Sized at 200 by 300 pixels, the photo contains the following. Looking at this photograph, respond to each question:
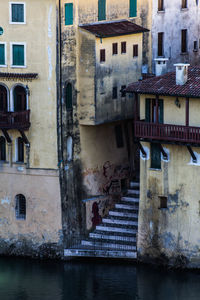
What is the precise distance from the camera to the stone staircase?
6538 cm

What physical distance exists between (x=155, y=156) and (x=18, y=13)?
11.1 meters

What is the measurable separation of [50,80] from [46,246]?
9.54 m

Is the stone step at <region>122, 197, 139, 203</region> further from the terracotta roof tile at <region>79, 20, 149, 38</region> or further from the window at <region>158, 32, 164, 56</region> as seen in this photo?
the terracotta roof tile at <region>79, 20, 149, 38</region>

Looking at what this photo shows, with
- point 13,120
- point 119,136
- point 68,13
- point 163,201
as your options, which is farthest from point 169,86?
point 119,136

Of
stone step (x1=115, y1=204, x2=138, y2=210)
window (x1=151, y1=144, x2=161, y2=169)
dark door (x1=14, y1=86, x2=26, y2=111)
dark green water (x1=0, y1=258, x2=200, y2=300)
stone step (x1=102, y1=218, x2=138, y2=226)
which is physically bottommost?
dark green water (x1=0, y1=258, x2=200, y2=300)

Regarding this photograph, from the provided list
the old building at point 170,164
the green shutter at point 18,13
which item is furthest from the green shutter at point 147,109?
the green shutter at point 18,13

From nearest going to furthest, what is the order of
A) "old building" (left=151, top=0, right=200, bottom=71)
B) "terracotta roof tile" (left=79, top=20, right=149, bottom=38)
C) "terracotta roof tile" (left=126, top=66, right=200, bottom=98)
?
"terracotta roof tile" (left=126, top=66, right=200, bottom=98) < "terracotta roof tile" (left=79, top=20, right=149, bottom=38) < "old building" (left=151, top=0, right=200, bottom=71)

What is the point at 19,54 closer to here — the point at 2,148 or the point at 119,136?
the point at 2,148

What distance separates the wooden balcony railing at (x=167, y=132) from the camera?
60.6m

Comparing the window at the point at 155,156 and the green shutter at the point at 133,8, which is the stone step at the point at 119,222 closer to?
the window at the point at 155,156

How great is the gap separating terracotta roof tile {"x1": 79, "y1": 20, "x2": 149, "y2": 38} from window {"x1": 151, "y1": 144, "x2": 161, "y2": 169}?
7.30 metres

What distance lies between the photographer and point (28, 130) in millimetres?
65188

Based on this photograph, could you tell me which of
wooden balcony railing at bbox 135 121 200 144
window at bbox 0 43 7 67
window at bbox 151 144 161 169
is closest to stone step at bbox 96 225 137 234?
window at bbox 151 144 161 169

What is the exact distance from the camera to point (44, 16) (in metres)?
63.9
